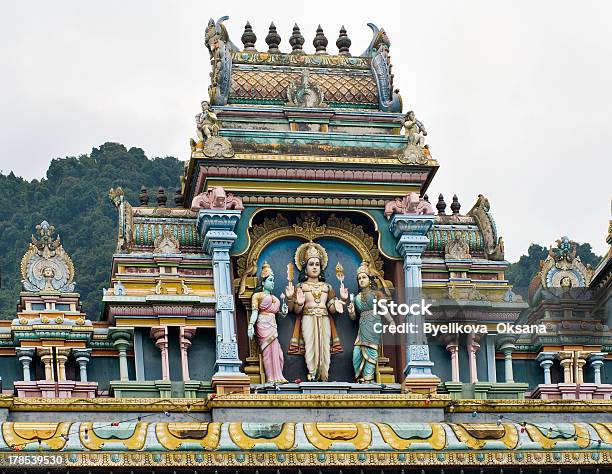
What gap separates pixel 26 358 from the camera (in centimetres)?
5691

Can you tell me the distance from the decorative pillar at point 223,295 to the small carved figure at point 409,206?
11.5 feet

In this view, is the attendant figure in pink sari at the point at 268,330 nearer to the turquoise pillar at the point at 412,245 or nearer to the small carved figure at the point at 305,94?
the turquoise pillar at the point at 412,245

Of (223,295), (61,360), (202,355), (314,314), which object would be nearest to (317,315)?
(314,314)

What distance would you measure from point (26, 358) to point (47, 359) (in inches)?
18.4

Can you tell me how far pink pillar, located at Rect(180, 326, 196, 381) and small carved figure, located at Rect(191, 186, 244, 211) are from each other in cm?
282

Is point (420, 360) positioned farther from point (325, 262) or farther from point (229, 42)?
point (229, 42)

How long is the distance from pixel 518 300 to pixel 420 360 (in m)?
3.62

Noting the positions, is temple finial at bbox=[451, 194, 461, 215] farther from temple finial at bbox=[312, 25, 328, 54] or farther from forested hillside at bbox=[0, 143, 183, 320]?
forested hillside at bbox=[0, 143, 183, 320]

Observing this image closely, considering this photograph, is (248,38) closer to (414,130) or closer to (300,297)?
(414,130)

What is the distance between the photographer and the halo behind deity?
57.9m

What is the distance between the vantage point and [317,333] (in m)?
56.8

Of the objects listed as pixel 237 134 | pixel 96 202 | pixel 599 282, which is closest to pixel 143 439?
pixel 237 134

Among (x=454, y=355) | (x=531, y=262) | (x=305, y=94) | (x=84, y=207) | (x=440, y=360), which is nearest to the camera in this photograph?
(x=454, y=355)

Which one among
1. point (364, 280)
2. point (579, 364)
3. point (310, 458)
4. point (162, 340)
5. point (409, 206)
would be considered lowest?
point (310, 458)
